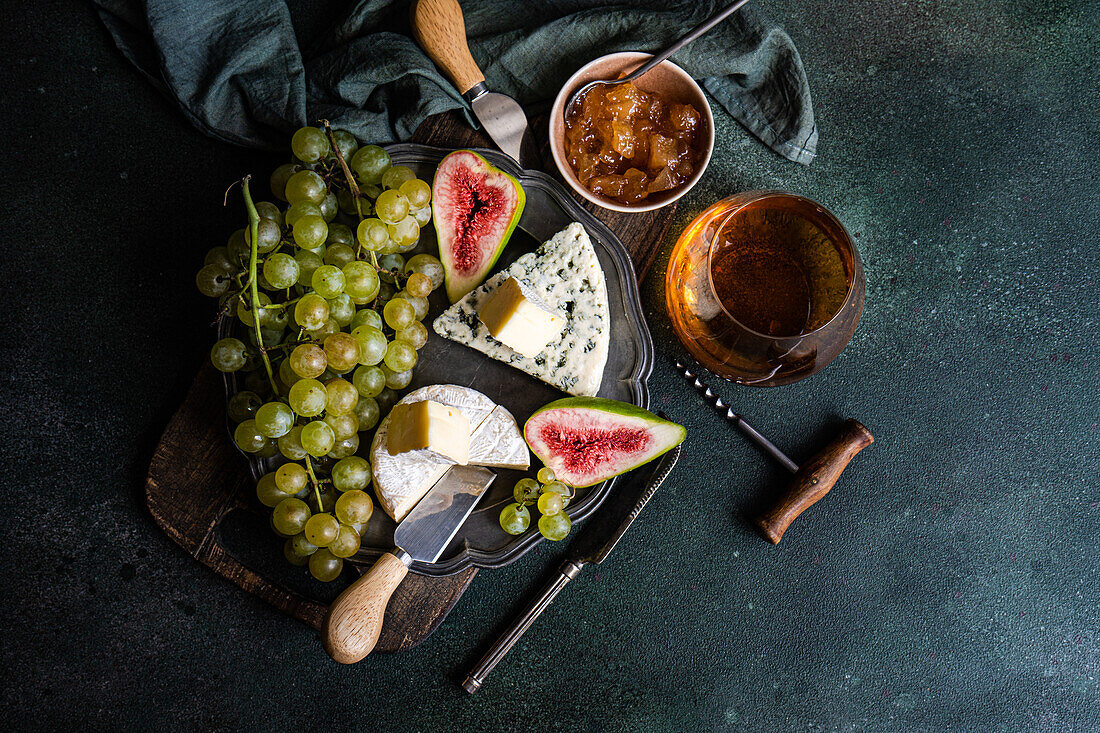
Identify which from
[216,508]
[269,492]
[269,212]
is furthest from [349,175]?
[216,508]

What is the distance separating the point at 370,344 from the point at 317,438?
0.18 m

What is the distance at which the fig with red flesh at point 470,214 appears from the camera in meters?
1.33

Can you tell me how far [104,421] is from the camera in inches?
56.7

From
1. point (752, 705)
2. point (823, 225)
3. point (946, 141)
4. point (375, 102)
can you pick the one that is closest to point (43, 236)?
point (375, 102)

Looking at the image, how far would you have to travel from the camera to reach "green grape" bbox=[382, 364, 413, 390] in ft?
4.29

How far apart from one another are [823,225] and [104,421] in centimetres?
149

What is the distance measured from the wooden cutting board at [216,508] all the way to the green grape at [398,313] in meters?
0.37

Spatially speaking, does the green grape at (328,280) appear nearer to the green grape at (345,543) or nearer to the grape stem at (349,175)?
the grape stem at (349,175)

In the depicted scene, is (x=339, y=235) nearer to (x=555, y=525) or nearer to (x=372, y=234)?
(x=372, y=234)

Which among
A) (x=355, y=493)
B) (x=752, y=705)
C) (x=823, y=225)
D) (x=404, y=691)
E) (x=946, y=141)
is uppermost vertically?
(x=946, y=141)

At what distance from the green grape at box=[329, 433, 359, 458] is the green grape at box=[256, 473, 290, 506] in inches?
4.2

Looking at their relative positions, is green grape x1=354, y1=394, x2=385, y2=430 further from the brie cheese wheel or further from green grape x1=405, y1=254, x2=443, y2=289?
green grape x1=405, y1=254, x2=443, y2=289

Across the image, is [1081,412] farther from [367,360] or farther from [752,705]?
[367,360]

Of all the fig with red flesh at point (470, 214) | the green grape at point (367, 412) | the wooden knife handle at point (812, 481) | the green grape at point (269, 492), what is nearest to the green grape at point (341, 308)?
the green grape at point (367, 412)
